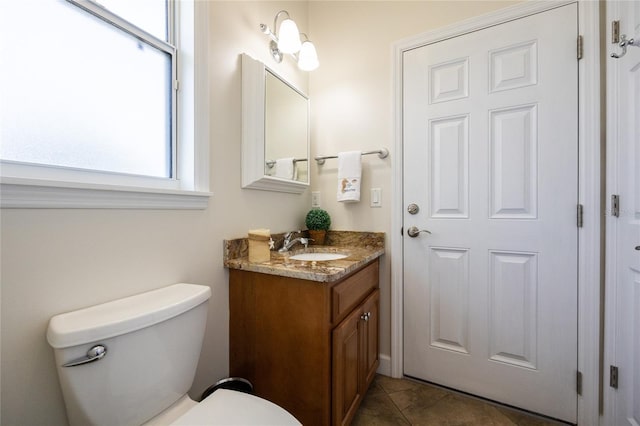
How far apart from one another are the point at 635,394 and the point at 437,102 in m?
1.54

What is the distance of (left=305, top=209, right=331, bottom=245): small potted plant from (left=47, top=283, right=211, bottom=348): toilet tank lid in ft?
2.96

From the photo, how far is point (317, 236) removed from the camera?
5.74 ft

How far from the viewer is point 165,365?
2.60ft

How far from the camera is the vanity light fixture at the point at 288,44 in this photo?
4.75 feet

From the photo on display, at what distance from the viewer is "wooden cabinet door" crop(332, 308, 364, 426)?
1028mm

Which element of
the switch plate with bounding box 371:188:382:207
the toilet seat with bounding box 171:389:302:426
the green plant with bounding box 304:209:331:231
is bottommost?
the toilet seat with bounding box 171:389:302:426

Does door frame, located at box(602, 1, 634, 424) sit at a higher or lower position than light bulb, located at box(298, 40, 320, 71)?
lower

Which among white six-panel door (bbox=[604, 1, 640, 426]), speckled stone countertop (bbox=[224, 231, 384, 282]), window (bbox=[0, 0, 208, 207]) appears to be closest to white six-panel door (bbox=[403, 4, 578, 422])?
white six-panel door (bbox=[604, 1, 640, 426])

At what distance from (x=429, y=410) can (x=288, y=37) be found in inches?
83.7

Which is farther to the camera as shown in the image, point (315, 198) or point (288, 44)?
point (315, 198)

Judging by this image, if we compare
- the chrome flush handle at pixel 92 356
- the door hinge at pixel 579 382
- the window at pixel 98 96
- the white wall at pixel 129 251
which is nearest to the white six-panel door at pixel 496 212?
the door hinge at pixel 579 382

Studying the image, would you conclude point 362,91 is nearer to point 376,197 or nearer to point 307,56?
point 307,56

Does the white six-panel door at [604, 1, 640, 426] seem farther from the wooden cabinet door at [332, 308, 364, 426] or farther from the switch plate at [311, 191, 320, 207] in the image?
the switch plate at [311, 191, 320, 207]

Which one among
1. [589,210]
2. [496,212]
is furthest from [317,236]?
[589,210]
